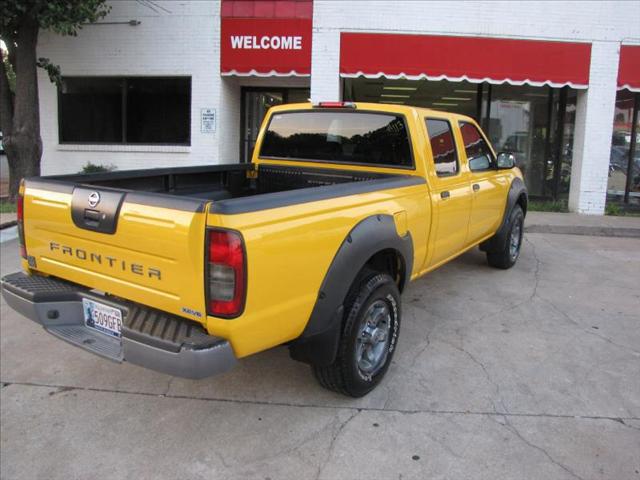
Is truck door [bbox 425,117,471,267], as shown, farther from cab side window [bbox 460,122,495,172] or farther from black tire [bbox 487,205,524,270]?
black tire [bbox 487,205,524,270]

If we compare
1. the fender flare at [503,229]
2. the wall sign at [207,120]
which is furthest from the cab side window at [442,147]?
the wall sign at [207,120]

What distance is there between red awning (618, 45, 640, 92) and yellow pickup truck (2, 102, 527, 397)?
7658mm

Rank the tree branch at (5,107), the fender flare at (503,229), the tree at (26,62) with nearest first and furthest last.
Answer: the fender flare at (503,229)
the tree at (26,62)
the tree branch at (5,107)

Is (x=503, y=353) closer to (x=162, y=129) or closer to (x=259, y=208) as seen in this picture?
(x=259, y=208)

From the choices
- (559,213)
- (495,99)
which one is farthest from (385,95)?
(559,213)

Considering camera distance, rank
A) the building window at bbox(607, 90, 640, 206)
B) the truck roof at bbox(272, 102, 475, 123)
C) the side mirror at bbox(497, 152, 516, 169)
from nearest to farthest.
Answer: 1. the truck roof at bbox(272, 102, 475, 123)
2. the side mirror at bbox(497, 152, 516, 169)
3. the building window at bbox(607, 90, 640, 206)

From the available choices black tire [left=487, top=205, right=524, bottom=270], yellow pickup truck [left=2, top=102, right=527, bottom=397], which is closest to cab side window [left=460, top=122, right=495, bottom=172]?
yellow pickup truck [left=2, top=102, right=527, bottom=397]

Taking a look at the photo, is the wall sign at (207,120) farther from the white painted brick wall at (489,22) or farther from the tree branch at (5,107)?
the tree branch at (5,107)

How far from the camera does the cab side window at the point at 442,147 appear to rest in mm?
4520

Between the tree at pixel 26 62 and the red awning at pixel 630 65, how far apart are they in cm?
949

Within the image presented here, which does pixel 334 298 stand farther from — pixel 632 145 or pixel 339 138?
pixel 632 145

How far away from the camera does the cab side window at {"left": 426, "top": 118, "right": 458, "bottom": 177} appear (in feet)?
14.8

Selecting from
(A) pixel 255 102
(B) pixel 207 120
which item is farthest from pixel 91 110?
(A) pixel 255 102

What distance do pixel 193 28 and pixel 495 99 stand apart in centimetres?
647
